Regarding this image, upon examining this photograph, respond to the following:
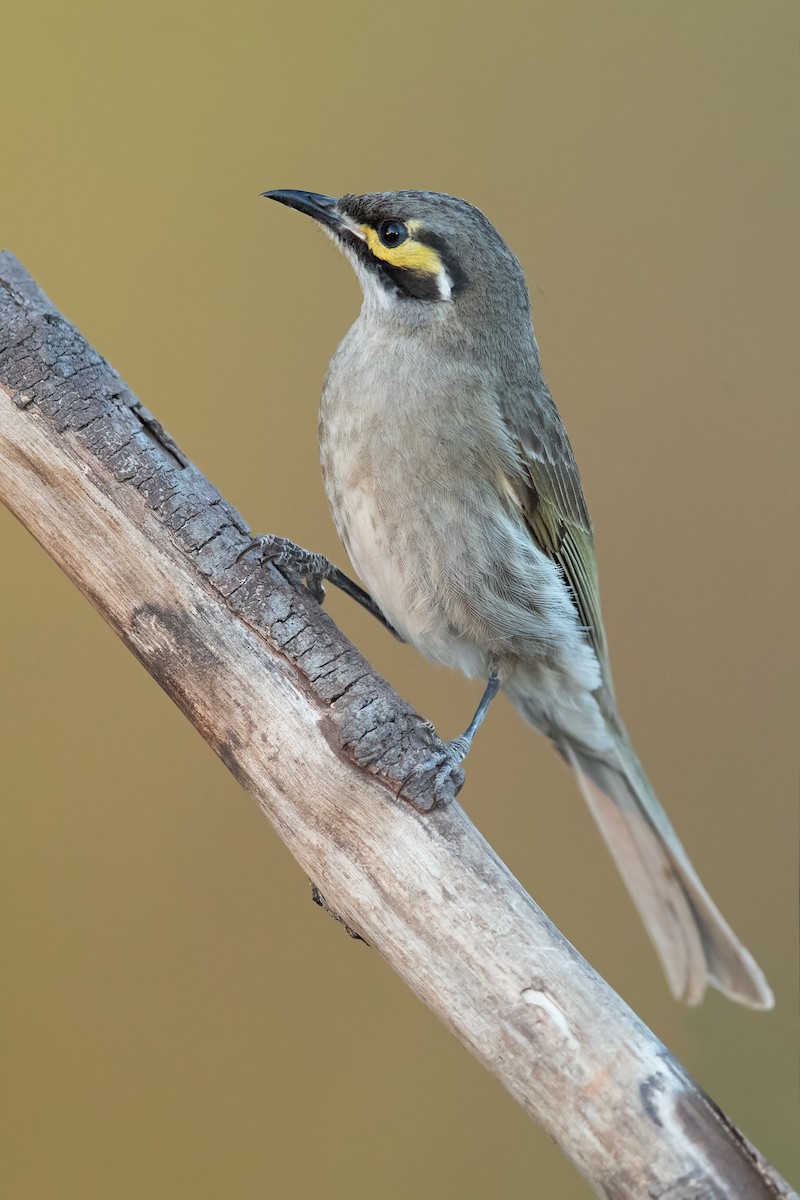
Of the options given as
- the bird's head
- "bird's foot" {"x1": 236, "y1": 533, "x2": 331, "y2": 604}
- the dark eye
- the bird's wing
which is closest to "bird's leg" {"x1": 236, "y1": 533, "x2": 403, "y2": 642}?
"bird's foot" {"x1": 236, "y1": 533, "x2": 331, "y2": 604}

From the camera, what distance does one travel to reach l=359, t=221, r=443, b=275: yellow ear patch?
7.09ft

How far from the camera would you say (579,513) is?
8.21 ft

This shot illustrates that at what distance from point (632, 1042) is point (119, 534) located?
114cm

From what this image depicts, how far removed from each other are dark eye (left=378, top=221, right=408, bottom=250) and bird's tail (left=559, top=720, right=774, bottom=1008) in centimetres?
127

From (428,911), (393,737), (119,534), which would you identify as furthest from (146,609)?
(428,911)

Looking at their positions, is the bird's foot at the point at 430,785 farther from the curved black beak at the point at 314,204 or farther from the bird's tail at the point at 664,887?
the curved black beak at the point at 314,204

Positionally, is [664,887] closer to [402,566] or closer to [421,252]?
[402,566]

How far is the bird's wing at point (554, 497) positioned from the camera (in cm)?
228

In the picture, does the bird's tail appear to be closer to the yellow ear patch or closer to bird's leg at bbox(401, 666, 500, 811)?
bird's leg at bbox(401, 666, 500, 811)

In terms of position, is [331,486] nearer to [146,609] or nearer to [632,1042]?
[146,609]

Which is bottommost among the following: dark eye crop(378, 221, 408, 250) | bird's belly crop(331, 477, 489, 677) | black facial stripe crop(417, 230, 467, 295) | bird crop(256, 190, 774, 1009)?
bird's belly crop(331, 477, 489, 677)

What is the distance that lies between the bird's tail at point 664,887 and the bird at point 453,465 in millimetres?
11

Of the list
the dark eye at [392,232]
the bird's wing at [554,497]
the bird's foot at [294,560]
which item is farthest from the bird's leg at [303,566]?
the dark eye at [392,232]

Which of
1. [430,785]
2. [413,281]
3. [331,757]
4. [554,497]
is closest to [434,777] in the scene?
[430,785]
